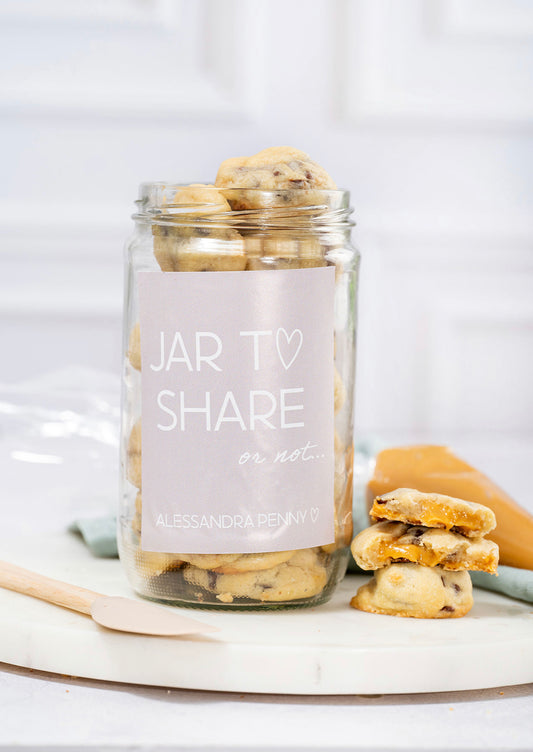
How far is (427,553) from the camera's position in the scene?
571 mm

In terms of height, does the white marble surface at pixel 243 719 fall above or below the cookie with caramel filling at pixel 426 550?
below

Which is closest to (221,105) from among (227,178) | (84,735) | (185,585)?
(227,178)

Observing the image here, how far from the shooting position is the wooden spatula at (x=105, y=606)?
53 centimetres

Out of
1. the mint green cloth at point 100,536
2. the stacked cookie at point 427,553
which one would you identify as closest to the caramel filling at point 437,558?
the stacked cookie at point 427,553

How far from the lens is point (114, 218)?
4.51 feet

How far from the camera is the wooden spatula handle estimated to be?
1.89 ft

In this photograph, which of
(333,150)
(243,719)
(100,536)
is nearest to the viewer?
(243,719)

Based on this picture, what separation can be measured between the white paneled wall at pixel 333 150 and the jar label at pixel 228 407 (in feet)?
2.62

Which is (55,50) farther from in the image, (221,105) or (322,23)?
(322,23)

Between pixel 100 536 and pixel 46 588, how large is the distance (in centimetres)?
11

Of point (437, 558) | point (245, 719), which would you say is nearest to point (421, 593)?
point (437, 558)

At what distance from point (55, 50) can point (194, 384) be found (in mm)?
951

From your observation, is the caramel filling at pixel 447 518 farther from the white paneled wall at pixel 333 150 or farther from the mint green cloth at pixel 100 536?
the white paneled wall at pixel 333 150

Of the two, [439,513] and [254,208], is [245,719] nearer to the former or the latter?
[439,513]
